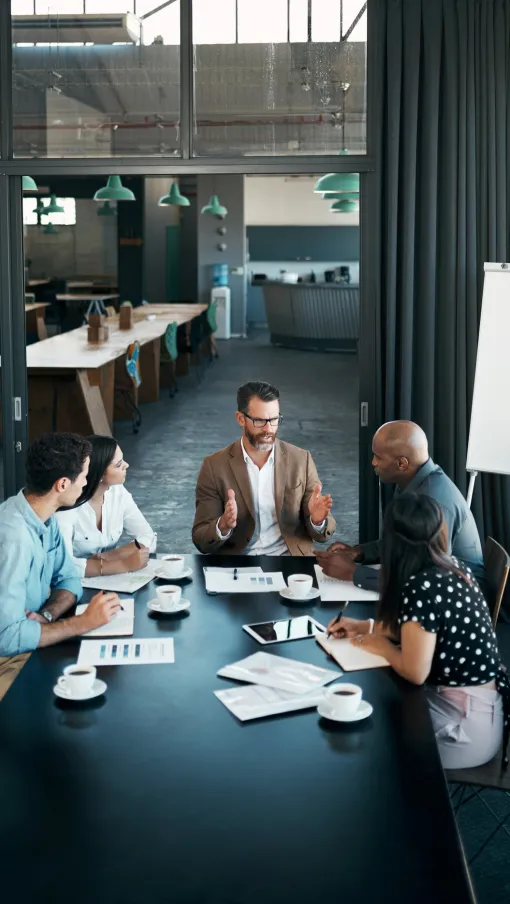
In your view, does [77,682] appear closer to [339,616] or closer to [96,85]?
[339,616]

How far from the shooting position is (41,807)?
1.81 meters

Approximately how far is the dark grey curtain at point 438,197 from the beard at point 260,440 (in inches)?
43.7

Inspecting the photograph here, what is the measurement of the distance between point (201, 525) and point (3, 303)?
174cm

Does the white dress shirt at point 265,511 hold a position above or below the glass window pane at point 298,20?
below

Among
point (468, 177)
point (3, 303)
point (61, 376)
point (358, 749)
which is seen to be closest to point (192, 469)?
point (61, 376)

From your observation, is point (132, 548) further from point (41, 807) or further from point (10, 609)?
point (41, 807)

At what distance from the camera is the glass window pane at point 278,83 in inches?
186

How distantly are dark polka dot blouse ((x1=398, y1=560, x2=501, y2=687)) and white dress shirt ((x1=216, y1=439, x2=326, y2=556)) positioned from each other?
4.55 feet

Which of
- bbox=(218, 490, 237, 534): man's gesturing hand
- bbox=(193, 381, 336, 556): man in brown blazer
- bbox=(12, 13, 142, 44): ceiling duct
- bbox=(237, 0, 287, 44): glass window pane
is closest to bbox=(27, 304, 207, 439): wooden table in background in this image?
bbox=(12, 13, 142, 44): ceiling duct

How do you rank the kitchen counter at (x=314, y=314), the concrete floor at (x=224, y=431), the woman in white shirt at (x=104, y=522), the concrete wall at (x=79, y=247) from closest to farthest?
the woman in white shirt at (x=104, y=522), the concrete floor at (x=224, y=431), the kitchen counter at (x=314, y=314), the concrete wall at (x=79, y=247)

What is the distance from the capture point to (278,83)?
190 inches

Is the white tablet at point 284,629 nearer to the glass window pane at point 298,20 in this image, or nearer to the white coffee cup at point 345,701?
the white coffee cup at point 345,701

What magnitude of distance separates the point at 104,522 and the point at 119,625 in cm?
100

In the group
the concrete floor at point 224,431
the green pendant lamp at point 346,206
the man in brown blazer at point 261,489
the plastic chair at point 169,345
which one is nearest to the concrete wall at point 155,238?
the concrete floor at point 224,431
